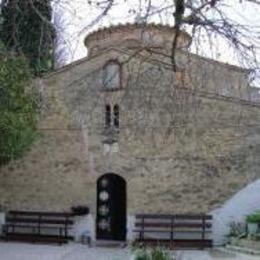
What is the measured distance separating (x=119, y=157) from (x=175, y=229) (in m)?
2.82

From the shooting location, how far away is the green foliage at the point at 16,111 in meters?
14.5

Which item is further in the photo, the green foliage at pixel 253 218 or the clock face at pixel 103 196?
the clock face at pixel 103 196

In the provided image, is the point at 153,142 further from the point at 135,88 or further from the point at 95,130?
the point at 135,88

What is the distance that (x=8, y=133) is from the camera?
16000 mm

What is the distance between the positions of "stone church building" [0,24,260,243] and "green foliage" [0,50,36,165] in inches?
83.0

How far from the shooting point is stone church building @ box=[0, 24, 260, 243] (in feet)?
62.3

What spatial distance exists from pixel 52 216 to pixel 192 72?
12.9 meters

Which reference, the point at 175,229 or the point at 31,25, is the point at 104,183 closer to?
the point at 175,229

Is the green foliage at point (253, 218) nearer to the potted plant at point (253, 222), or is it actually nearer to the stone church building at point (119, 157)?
the potted plant at point (253, 222)

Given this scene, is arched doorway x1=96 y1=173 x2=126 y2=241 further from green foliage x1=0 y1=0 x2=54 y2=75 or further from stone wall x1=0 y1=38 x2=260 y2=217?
green foliage x1=0 y1=0 x2=54 y2=75

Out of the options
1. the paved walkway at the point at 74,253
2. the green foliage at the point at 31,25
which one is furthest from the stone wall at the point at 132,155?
the green foliage at the point at 31,25

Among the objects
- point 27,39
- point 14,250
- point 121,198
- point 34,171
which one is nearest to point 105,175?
point 121,198

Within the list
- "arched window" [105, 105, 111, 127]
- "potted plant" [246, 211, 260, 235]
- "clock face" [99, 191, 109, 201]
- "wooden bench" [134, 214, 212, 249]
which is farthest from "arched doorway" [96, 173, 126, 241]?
"potted plant" [246, 211, 260, 235]

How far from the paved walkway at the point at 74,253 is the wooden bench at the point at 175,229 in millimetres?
789
